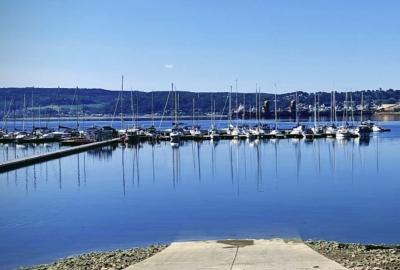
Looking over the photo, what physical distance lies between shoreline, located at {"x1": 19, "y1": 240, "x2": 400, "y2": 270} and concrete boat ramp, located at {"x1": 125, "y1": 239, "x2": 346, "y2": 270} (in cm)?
45

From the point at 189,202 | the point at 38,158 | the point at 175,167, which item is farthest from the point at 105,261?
the point at 38,158

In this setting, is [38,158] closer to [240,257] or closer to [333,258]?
[240,257]

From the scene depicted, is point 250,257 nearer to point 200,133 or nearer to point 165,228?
point 165,228

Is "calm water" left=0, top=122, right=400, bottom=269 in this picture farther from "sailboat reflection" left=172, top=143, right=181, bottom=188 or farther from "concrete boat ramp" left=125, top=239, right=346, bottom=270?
"concrete boat ramp" left=125, top=239, right=346, bottom=270

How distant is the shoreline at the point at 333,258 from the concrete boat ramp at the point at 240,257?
45 cm

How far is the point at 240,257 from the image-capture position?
14.4 metres

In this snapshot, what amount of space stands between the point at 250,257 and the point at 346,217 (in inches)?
472

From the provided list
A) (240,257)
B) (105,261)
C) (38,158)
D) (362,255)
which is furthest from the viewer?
(38,158)

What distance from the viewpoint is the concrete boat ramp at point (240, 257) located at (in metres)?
13.2

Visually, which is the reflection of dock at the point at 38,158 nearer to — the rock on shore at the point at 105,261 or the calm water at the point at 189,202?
the calm water at the point at 189,202

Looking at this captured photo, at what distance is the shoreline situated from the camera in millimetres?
13656

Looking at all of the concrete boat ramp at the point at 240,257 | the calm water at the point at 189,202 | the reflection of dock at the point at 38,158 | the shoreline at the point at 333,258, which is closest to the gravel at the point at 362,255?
the shoreline at the point at 333,258

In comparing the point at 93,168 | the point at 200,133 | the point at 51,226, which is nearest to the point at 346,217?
the point at 51,226

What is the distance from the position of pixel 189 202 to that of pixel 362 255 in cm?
→ 1657
